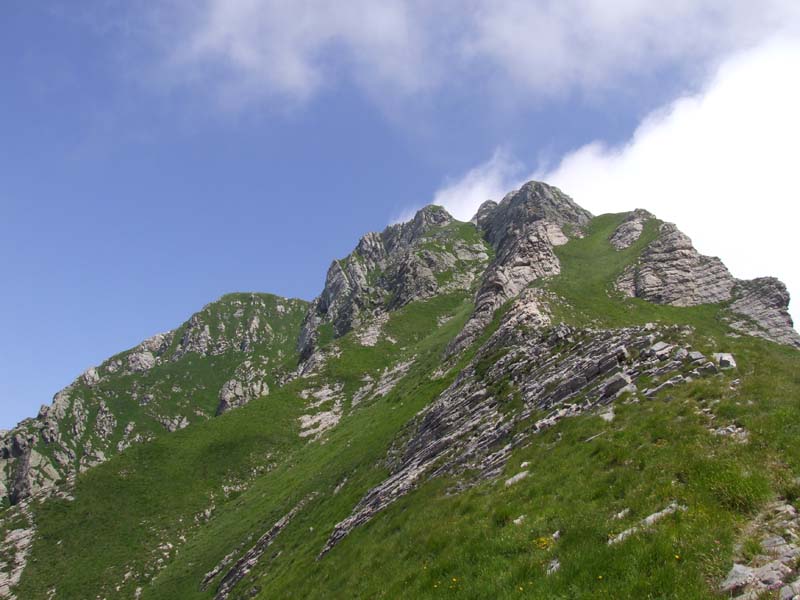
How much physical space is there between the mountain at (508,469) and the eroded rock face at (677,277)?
0.48m

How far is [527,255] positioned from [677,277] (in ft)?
96.9

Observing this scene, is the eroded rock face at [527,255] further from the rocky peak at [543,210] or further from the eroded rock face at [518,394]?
the eroded rock face at [518,394]

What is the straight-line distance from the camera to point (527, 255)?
337 ft

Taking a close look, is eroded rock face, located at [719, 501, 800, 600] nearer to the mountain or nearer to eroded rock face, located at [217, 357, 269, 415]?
the mountain

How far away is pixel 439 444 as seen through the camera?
33.2 meters

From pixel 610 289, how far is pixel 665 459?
75.3 meters

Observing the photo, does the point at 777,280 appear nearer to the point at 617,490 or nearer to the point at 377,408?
the point at 377,408

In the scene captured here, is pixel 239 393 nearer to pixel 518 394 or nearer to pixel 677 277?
pixel 677 277

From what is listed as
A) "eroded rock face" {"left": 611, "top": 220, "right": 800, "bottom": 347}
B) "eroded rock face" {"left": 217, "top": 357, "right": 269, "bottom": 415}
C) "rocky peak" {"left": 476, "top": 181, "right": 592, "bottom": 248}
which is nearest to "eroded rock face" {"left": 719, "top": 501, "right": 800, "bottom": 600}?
"eroded rock face" {"left": 611, "top": 220, "right": 800, "bottom": 347}

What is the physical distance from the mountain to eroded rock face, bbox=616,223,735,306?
478 mm

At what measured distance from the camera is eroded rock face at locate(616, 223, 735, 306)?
266 feet

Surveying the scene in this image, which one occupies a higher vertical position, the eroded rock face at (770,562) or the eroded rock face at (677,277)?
the eroded rock face at (677,277)

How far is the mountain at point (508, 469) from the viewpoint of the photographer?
11.8 metres

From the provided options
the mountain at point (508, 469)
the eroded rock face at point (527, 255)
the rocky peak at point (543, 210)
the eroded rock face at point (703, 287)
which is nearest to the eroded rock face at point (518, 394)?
the mountain at point (508, 469)
